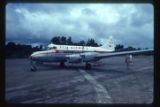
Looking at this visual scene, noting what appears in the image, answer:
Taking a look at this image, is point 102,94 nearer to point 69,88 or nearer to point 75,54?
point 69,88

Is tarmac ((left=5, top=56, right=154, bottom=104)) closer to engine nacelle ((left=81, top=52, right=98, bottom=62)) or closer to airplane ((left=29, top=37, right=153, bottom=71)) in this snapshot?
airplane ((left=29, top=37, right=153, bottom=71))

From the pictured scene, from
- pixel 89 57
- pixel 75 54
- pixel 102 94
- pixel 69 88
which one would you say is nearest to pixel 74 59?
pixel 75 54

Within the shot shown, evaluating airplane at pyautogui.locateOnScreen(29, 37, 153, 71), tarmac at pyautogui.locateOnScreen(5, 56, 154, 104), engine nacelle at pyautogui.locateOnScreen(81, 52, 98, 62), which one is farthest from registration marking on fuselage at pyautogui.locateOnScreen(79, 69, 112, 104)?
engine nacelle at pyautogui.locateOnScreen(81, 52, 98, 62)

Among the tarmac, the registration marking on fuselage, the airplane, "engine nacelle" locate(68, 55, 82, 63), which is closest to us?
the tarmac

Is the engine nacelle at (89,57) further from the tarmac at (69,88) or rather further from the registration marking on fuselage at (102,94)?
the registration marking on fuselage at (102,94)

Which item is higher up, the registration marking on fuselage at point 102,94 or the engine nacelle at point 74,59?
the engine nacelle at point 74,59

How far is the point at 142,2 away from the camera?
2.35 metres

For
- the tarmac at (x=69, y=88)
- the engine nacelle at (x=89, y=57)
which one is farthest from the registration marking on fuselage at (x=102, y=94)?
the engine nacelle at (x=89, y=57)

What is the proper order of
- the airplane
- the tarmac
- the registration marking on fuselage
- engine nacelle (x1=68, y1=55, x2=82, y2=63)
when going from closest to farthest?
the tarmac, the registration marking on fuselage, the airplane, engine nacelle (x1=68, y1=55, x2=82, y2=63)

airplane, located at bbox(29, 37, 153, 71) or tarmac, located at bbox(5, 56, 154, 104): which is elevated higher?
airplane, located at bbox(29, 37, 153, 71)

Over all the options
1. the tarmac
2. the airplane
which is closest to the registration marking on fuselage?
the tarmac

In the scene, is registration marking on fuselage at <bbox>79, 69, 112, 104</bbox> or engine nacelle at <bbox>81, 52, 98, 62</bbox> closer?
registration marking on fuselage at <bbox>79, 69, 112, 104</bbox>

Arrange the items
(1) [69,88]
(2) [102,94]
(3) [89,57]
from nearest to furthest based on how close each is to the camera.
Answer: (2) [102,94] < (1) [69,88] < (3) [89,57]
